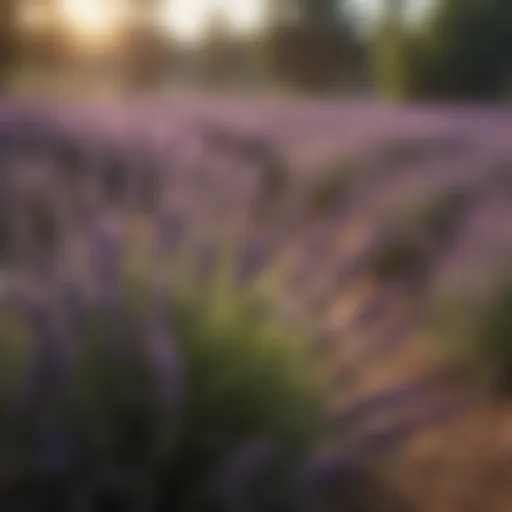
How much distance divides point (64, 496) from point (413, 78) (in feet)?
3.89

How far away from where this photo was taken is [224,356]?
0.81 m

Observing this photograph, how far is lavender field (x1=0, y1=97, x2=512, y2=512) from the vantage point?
68 cm

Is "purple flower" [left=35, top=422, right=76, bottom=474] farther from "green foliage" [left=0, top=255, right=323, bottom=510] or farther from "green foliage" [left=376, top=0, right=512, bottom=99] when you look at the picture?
"green foliage" [left=376, top=0, right=512, bottom=99]

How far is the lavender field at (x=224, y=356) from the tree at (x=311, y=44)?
0.82 meters

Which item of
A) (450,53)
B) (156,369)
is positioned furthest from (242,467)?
(450,53)

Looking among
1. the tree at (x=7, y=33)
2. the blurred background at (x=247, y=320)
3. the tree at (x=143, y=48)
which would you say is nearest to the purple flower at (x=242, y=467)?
the blurred background at (x=247, y=320)

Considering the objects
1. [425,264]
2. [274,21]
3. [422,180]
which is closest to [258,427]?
[425,264]

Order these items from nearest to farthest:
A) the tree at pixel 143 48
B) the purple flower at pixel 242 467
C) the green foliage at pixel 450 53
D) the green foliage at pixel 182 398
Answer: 1. the purple flower at pixel 242 467
2. the green foliage at pixel 182 398
3. the green foliage at pixel 450 53
4. the tree at pixel 143 48

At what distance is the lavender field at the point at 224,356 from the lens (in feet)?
2.24

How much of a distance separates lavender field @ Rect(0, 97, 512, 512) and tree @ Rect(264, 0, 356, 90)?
0.82 m

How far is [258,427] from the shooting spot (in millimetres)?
771

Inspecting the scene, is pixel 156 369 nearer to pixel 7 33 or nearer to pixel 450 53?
pixel 450 53

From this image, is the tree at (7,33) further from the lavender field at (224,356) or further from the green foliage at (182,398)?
the green foliage at (182,398)

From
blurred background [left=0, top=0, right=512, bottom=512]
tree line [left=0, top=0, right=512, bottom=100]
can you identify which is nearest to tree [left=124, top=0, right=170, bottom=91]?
tree line [left=0, top=0, right=512, bottom=100]
